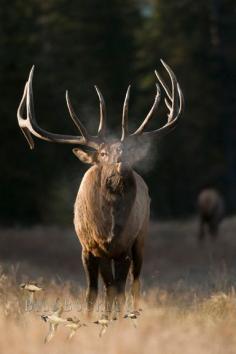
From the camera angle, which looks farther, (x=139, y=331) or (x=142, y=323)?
(x=142, y=323)

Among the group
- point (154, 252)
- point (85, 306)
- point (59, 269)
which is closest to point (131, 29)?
point (154, 252)

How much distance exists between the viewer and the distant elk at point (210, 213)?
23281mm

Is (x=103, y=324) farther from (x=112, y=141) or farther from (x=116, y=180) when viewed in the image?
(x=112, y=141)

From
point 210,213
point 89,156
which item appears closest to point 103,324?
point 89,156

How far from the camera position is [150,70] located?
3506 cm

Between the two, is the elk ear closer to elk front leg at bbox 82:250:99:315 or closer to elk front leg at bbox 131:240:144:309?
elk front leg at bbox 82:250:99:315

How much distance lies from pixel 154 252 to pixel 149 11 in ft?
64.1

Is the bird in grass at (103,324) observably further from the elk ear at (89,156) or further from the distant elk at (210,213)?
the distant elk at (210,213)

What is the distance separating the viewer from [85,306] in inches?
384

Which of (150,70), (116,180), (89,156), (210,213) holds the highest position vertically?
(150,70)

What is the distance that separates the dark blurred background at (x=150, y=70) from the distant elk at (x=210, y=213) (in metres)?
5.35

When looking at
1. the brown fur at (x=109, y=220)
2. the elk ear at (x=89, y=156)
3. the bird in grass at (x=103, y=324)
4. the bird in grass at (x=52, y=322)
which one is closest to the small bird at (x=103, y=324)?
the bird in grass at (x=103, y=324)

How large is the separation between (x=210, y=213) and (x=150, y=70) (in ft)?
40.3

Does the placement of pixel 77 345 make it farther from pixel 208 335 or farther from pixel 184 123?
pixel 184 123
